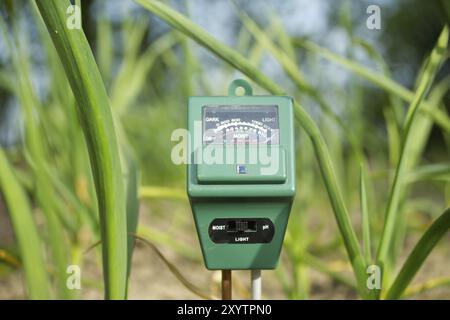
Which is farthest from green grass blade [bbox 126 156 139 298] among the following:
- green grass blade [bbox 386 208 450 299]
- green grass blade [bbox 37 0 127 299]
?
green grass blade [bbox 386 208 450 299]

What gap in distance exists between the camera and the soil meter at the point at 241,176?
0.44 m

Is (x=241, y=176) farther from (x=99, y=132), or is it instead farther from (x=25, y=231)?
(x=25, y=231)

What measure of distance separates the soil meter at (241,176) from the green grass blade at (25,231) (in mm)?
162

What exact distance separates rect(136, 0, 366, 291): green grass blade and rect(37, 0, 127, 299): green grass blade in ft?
0.33

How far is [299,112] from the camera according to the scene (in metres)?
0.49

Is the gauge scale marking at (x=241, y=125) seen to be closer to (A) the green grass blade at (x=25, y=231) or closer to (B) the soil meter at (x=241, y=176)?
(B) the soil meter at (x=241, y=176)

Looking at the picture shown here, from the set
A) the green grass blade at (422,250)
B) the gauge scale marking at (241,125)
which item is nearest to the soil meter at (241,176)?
the gauge scale marking at (241,125)

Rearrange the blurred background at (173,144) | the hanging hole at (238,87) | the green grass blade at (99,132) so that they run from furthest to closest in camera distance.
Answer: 1. the blurred background at (173,144)
2. the hanging hole at (238,87)
3. the green grass blade at (99,132)

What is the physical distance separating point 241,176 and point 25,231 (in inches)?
8.3

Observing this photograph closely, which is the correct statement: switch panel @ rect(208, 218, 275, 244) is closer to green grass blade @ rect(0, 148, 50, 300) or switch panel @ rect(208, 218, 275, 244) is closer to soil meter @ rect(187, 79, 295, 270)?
soil meter @ rect(187, 79, 295, 270)

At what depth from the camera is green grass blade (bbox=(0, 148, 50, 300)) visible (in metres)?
0.50
